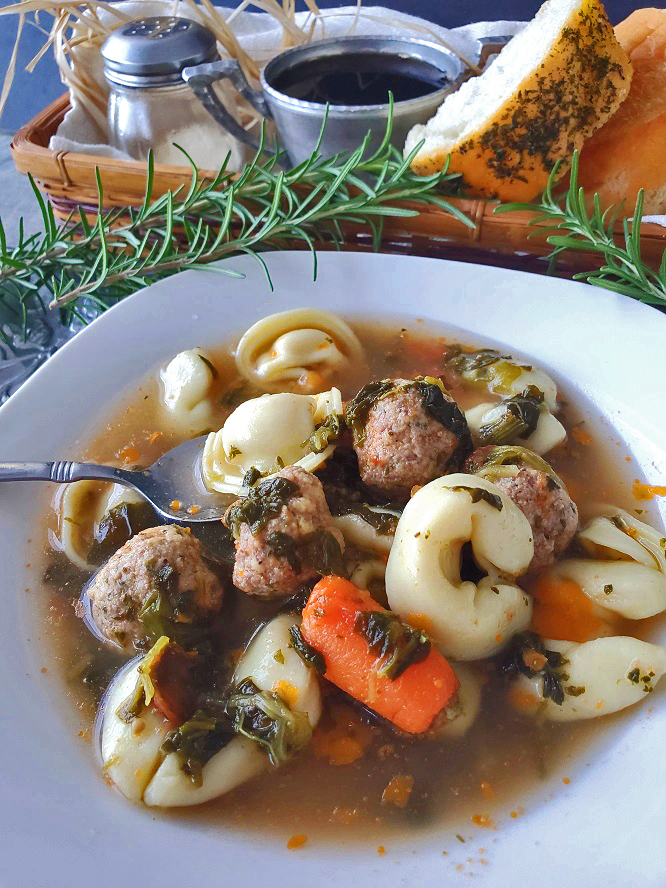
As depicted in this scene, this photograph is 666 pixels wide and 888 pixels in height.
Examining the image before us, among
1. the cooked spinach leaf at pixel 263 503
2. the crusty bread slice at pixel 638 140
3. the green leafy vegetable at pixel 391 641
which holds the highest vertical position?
the crusty bread slice at pixel 638 140

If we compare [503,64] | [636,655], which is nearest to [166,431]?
[636,655]

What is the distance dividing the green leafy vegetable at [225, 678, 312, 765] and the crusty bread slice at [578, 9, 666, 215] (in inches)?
80.6

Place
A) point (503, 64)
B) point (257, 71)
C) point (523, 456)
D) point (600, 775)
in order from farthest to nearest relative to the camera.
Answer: point (257, 71), point (503, 64), point (523, 456), point (600, 775)

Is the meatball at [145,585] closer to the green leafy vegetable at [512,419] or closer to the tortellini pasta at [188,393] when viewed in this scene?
the tortellini pasta at [188,393]

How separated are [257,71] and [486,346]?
2122 millimetres

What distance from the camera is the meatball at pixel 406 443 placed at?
207cm

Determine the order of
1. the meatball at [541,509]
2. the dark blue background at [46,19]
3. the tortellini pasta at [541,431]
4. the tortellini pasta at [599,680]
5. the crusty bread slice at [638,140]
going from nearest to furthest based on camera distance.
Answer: the tortellini pasta at [599,680] → the meatball at [541,509] → the tortellini pasta at [541,431] → the crusty bread slice at [638,140] → the dark blue background at [46,19]

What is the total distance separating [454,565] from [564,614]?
0.33 metres

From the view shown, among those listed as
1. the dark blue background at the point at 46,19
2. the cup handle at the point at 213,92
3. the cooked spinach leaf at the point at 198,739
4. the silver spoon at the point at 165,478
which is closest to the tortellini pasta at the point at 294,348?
the silver spoon at the point at 165,478

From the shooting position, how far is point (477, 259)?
2945 millimetres

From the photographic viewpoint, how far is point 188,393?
256cm

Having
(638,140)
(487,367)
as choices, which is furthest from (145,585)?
(638,140)

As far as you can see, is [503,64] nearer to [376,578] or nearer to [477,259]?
[477,259]

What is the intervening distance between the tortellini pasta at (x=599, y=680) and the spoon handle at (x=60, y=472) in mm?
1264
